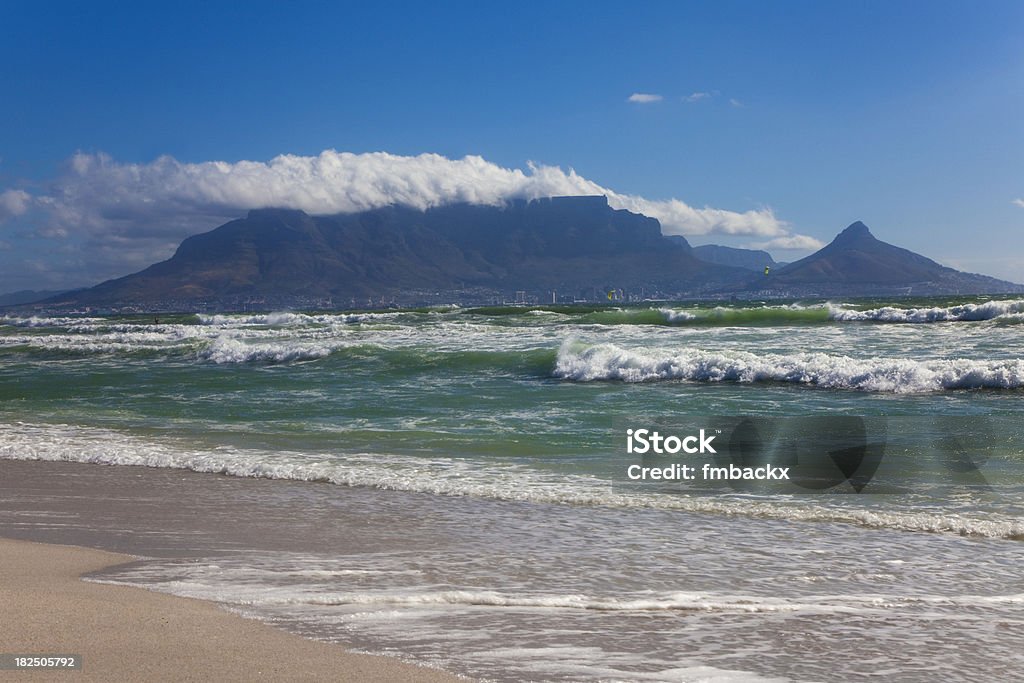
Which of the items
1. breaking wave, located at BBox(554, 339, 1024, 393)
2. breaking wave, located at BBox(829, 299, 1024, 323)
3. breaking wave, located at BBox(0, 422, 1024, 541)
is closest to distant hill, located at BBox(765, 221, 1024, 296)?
breaking wave, located at BBox(829, 299, 1024, 323)

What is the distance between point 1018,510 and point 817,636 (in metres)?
3.77

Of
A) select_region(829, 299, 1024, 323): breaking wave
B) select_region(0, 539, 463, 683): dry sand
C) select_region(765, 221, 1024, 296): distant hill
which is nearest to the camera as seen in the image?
select_region(0, 539, 463, 683): dry sand

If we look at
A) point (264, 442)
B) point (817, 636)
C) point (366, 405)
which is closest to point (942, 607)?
point (817, 636)

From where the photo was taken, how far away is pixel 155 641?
384cm

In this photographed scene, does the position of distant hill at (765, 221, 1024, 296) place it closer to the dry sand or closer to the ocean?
the ocean

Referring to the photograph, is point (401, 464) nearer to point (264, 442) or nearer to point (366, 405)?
point (264, 442)

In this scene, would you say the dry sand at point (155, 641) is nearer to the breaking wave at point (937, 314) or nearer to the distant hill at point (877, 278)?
the breaking wave at point (937, 314)

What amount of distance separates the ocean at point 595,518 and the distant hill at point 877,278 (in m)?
126

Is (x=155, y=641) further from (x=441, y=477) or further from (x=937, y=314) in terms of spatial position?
(x=937, y=314)

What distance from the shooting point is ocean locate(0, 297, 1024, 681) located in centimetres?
414

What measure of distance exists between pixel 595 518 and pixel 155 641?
12.8 ft

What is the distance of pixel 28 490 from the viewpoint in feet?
27.5

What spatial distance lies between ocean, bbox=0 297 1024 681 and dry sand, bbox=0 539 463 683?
0.74 ft

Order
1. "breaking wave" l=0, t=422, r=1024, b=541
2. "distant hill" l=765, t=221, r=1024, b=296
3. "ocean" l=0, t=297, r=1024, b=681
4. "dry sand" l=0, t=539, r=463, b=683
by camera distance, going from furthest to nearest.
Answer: "distant hill" l=765, t=221, r=1024, b=296 → "breaking wave" l=0, t=422, r=1024, b=541 → "ocean" l=0, t=297, r=1024, b=681 → "dry sand" l=0, t=539, r=463, b=683
